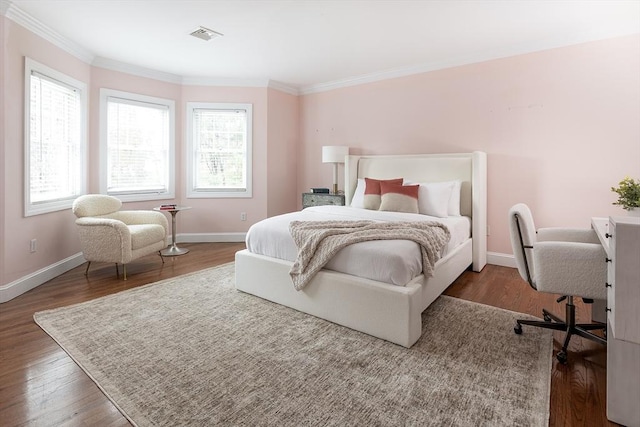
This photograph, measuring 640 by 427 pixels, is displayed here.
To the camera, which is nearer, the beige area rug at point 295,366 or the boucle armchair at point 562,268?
the beige area rug at point 295,366

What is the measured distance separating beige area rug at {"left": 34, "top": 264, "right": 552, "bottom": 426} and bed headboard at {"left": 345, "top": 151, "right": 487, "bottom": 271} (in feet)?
4.43

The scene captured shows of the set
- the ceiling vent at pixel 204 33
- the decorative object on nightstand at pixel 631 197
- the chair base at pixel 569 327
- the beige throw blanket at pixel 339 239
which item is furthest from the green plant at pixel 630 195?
the ceiling vent at pixel 204 33

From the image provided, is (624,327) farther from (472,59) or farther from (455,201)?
(472,59)

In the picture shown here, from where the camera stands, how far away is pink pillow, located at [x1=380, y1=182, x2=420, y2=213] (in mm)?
3781

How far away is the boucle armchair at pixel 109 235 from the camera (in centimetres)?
349

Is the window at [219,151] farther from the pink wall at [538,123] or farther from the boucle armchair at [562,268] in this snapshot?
the boucle armchair at [562,268]

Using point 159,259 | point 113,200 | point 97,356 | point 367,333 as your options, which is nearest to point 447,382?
point 367,333

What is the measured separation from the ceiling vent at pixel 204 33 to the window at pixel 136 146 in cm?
173

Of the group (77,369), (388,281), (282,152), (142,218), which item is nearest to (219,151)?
(282,152)

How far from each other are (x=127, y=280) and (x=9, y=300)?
0.92m

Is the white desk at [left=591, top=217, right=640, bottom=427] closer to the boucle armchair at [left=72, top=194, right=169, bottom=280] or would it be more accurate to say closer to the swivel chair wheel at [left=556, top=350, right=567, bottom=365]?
the swivel chair wheel at [left=556, top=350, right=567, bottom=365]

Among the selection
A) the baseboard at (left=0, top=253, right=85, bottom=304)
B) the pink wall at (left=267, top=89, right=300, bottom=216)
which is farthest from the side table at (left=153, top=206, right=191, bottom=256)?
the pink wall at (left=267, top=89, right=300, bottom=216)

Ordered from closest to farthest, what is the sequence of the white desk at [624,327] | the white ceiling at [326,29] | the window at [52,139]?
the white desk at [624,327] → the white ceiling at [326,29] → the window at [52,139]

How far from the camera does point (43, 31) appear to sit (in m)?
3.40
